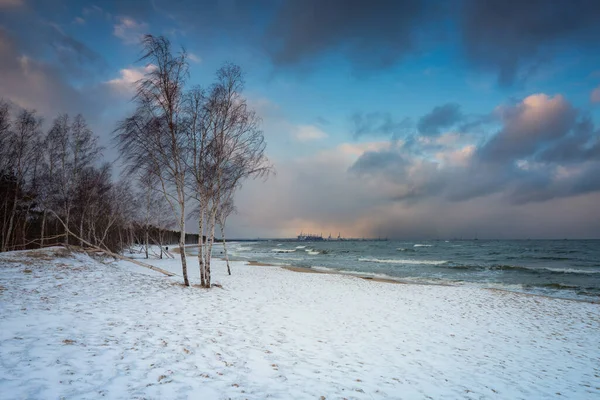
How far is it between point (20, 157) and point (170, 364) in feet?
80.8

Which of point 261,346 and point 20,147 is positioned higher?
point 20,147

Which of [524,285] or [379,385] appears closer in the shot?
[379,385]

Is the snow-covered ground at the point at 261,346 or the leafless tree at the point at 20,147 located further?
the leafless tree at the point at 20,147

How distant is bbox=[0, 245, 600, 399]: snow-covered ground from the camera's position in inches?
188

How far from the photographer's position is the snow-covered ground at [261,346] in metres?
4.77

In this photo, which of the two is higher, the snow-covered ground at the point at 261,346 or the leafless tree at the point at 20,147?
the leafless tree at the point at 20,147

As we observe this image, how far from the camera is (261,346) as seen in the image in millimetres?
6781

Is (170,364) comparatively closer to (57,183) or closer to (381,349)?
(381,349)

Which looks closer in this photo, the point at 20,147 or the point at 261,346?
the point at 261,346

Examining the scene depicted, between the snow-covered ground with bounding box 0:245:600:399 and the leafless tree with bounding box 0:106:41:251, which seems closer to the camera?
the snow-covered ground with bounding box 0:245:600:399

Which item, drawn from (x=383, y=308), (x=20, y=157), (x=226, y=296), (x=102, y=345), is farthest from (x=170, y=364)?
(x=20, y=157)

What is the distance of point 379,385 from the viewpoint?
18.0ft

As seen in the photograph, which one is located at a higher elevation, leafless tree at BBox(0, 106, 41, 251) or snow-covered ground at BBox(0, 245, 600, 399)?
leafless tree at BBox(0, 106, 41, 251)

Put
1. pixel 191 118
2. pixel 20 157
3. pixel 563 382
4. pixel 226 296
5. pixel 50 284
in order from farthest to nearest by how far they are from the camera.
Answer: pixel 20 157
pixel 191 118
pixel 226 296
pixel 50 284
pixel 563 382
